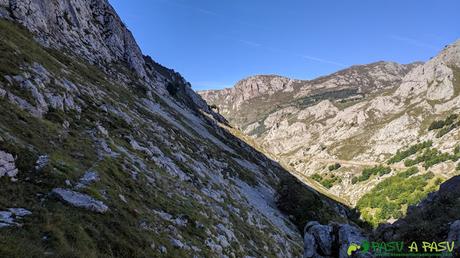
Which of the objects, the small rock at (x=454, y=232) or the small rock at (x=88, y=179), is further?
the small rock at (x=88, y=179)

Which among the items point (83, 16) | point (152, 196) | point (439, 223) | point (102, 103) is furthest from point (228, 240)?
point (83, 16)

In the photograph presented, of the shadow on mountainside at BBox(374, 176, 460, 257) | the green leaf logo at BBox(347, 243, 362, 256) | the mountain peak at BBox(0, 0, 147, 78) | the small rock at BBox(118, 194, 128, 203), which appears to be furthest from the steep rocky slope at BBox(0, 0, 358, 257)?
the shadow on mountainside at BBox(374, 176, 460, 257)

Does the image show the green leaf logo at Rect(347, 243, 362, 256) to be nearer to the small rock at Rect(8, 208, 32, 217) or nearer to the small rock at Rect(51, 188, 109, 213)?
the small rock at Rect(51, 188, 109, 213)

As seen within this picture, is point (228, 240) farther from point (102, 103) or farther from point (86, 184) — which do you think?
point (102, 103)

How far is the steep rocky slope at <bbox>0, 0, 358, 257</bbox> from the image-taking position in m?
20.4

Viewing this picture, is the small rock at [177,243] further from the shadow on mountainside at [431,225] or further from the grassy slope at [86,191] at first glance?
the shadow on mountainside at [431,225]

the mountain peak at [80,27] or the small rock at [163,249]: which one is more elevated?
the mountain peak at [80,27]

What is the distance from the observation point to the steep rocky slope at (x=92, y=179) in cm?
2044

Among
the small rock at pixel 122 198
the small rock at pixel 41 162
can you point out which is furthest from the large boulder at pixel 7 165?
the small rock at pixel 122 198

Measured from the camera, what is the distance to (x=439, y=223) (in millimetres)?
17594

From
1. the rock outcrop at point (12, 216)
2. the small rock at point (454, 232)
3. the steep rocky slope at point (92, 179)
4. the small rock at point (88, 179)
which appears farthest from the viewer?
the small rock at point (88, 179)

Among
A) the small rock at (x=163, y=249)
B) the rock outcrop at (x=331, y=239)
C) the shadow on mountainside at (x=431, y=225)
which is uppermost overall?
the shadow on mountainside at (x=431, y=225)

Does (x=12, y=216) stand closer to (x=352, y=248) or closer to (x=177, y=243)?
(x=177, y=243)

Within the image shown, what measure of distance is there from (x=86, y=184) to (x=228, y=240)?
55.0 ft
